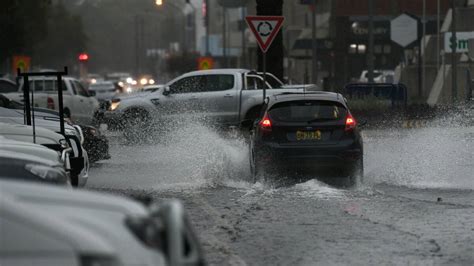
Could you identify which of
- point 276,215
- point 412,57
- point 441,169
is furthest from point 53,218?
point 412,57

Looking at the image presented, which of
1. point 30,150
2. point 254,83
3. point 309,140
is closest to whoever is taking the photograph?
point 30,150

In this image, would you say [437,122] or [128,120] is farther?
[437,122]

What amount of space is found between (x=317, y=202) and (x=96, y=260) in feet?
35.5

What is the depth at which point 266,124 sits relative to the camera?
17.7 m

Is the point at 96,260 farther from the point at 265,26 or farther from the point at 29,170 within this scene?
the point at 265,26

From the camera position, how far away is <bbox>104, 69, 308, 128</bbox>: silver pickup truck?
29.9 meters

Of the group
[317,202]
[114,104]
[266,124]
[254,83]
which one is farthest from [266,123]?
[114,104]

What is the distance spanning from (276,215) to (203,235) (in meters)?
1.83

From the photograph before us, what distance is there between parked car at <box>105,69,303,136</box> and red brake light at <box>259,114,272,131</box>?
38.2ft

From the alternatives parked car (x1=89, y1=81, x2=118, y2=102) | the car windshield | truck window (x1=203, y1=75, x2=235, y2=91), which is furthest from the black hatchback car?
the car windshield

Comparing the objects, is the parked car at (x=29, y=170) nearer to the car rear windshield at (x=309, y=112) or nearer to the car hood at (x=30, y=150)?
the car hood at (x=30, y=150)

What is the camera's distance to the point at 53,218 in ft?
15.0

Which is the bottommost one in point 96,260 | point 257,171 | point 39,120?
point 257,171

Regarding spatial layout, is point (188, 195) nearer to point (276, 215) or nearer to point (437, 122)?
point (276, 215)
